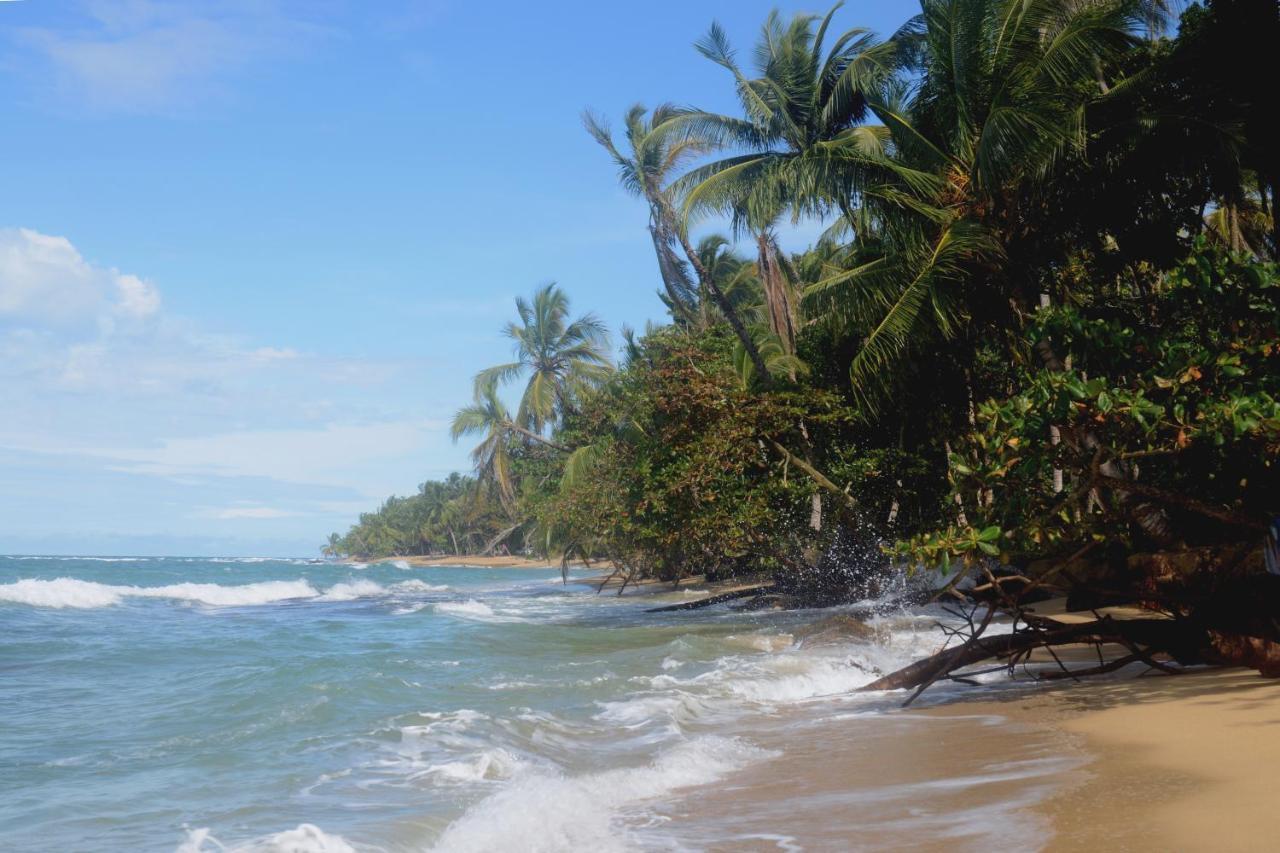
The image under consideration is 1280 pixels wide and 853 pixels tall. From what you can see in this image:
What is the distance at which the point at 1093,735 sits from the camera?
679cm

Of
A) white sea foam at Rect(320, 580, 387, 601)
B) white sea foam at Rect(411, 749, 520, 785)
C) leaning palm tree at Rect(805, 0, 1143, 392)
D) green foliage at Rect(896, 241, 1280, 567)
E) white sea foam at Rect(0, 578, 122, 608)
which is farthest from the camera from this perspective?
white sea foam at Rect(320, 580, 387, 601)

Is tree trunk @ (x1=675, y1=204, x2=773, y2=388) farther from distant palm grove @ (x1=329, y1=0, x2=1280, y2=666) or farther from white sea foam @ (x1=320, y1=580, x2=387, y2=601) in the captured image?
white sea foam @ (x1=320, y1=580, x2=387, y2=601)

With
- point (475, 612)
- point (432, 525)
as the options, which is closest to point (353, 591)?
point (475, 612)

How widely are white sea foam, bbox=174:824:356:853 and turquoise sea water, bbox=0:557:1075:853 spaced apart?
0.02m

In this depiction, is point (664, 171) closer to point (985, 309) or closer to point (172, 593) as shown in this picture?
point (985, 309)

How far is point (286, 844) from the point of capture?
579 centimetres

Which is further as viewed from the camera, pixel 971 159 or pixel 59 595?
pixel 59 595

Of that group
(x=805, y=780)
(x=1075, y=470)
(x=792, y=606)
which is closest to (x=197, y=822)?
(x=805, y=780)

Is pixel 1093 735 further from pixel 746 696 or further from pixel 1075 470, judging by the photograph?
pixel 746 696

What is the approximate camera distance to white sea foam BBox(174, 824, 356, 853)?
18.8ft

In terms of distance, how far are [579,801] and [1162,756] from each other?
3373 millimetres

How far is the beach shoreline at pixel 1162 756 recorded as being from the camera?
4465mm

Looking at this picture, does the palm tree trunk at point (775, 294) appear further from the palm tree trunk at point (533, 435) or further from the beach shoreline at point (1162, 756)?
the palm tree trunk at point (533, 435)

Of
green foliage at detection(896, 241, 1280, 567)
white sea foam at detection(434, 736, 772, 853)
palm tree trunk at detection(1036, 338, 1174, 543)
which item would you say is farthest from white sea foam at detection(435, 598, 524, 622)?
green foliage at detection(896, 241, 1280, 567)
